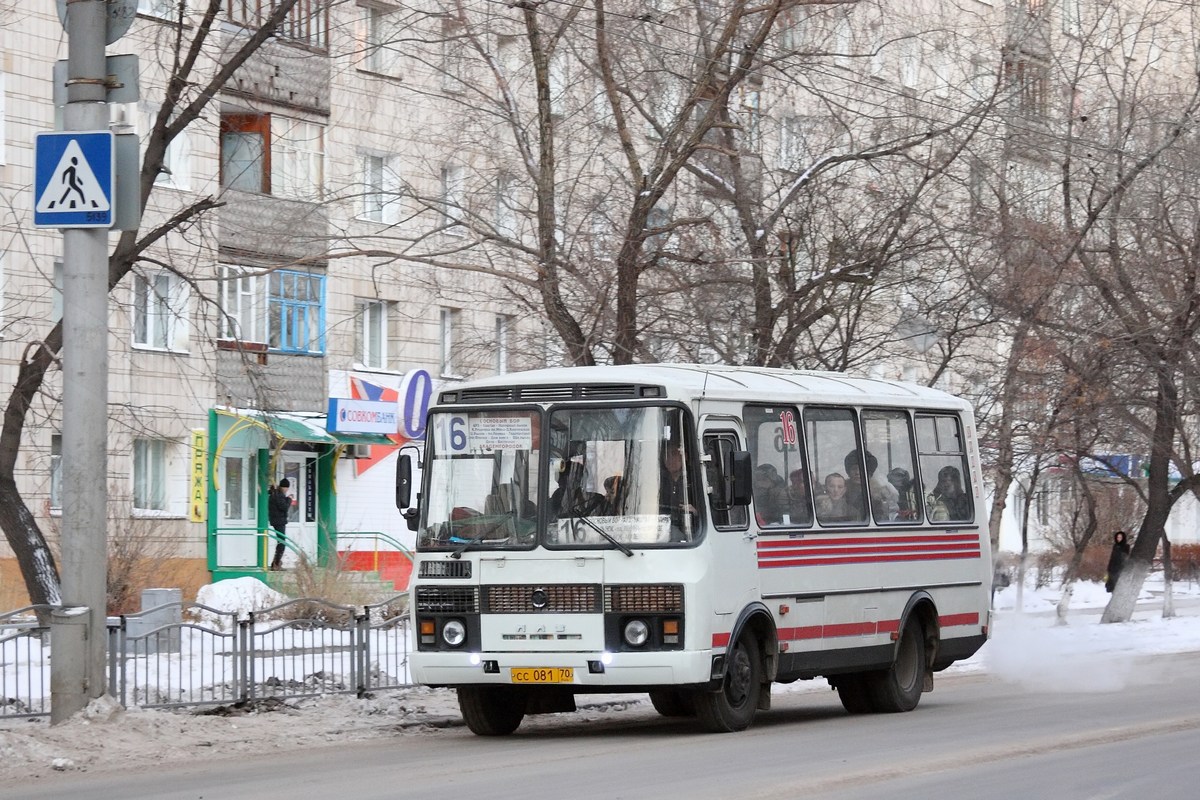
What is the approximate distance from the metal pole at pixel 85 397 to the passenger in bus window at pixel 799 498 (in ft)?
17.3

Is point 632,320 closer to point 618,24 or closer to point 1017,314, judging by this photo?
point 618,24

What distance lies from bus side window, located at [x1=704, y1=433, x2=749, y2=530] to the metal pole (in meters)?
4.28

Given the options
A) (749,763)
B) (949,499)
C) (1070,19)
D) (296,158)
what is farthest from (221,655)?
(296,158)

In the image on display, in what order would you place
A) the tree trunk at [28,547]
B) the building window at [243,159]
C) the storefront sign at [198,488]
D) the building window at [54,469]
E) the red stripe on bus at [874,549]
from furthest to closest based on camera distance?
the storefront sign at [198,488] < the building window at [243,159] < the building window at [54,469] < the tree trunk at [28,547] < the red stripe on bus at [874,549]

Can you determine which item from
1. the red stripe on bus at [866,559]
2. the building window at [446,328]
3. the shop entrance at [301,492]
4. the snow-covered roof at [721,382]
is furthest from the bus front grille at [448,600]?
the shop entrance at [301,492]

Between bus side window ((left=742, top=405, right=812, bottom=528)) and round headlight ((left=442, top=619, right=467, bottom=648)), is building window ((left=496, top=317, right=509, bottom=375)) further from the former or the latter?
round headlight ((left=442, top=619, right=467, bottom=648))

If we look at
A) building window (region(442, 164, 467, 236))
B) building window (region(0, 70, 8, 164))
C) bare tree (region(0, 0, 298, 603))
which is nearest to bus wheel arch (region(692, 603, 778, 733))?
bare tree (region(0, 0, 298, 603))

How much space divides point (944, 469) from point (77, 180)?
835 centimetres

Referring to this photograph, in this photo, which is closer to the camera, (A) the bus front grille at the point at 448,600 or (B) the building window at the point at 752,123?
(A) the bus front grille at the point at 448,600

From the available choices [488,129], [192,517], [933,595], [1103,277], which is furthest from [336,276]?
[933,595]

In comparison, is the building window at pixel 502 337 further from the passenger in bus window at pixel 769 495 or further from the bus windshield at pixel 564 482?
the bus windshield at pixel 564 482

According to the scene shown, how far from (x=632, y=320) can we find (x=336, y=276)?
1957cm

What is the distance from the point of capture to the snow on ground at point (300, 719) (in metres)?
12.6

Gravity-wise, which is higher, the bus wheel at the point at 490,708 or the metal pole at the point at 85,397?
the metal pole at the point at 85,397
